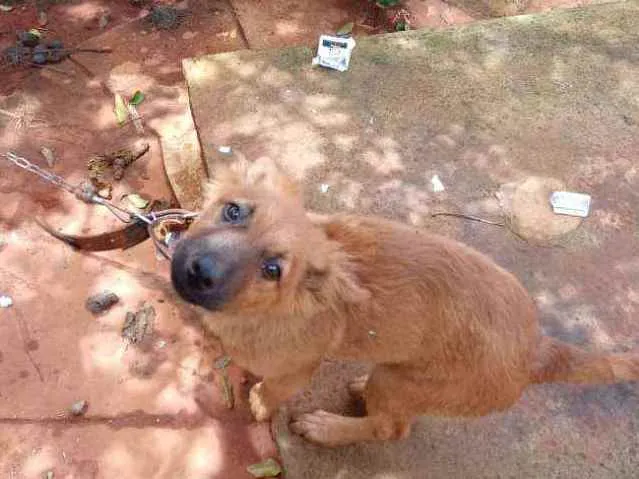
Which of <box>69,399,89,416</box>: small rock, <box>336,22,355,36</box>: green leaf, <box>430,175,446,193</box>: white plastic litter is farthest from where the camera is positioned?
<box>336,22,355,36</box>: green leaf

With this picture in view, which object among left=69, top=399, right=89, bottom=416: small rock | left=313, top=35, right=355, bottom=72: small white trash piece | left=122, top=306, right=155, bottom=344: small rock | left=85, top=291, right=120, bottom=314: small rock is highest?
left=313, top=35, right=355, bottom=72: small white trash piece

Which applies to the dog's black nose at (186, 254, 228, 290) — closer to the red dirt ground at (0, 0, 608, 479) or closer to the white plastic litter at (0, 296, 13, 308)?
the red dirt ground at (0, 0, 608, 479)

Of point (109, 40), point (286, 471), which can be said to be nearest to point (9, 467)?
point (286, 471)

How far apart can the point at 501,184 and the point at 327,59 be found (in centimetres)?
179

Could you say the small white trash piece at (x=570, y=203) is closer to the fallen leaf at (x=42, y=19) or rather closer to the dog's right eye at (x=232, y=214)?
the dog's right eye at (x=232, y=214)

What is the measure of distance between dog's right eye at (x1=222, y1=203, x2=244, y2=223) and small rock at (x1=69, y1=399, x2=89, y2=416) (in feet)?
5.76

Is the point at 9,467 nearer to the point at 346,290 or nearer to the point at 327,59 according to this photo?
the point at 346,290

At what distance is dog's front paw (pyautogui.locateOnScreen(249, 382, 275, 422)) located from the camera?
132 inches

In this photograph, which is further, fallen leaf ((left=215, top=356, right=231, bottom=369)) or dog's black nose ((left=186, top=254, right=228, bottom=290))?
fallen leaf ((left=215, top=356, right=231, bottom=369))

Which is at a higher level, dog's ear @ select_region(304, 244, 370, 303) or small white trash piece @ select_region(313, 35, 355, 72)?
dog's ear @ select_region(304, 244, 370, 303)

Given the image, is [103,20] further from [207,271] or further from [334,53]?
[207,271]

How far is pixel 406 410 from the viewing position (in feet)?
9.75

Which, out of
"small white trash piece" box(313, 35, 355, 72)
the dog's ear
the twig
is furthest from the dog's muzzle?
"small white trash piece" box(313, 35, 355, 72)

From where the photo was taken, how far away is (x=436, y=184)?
4.26 m
